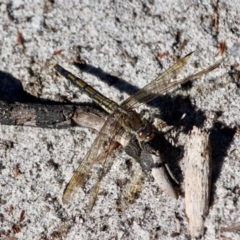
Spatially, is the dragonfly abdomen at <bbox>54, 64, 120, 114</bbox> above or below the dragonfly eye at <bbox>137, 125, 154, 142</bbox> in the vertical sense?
above

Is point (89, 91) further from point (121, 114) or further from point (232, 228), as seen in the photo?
point (232, 228)

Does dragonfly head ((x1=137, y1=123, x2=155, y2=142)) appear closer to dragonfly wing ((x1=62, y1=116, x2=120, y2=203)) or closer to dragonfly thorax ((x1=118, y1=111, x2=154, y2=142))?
dragonfly thorax ((x1=118, y1=111, x2=154, y2=142))

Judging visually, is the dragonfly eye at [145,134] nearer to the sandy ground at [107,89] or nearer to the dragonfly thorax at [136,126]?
the dragonfly thorax at [136,126]

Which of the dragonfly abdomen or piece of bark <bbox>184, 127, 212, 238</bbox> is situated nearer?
piece of bark <bbox>184, 127, 212, 238</bbox>

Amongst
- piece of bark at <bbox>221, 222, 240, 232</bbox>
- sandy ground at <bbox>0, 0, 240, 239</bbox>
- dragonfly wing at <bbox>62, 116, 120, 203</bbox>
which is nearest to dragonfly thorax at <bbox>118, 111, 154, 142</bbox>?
dragonfly wing at <bbox>62, 116, 120, 203</bbox>

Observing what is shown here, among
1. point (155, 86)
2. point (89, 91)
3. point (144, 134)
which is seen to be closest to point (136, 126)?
point (144, 134)

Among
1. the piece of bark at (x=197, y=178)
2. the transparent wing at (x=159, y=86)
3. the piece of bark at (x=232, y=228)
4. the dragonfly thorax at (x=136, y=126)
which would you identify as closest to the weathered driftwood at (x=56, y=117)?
the dragonfly thorax at (x=136, y=126)

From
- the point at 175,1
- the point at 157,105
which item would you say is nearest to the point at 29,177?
the point at 157,105
